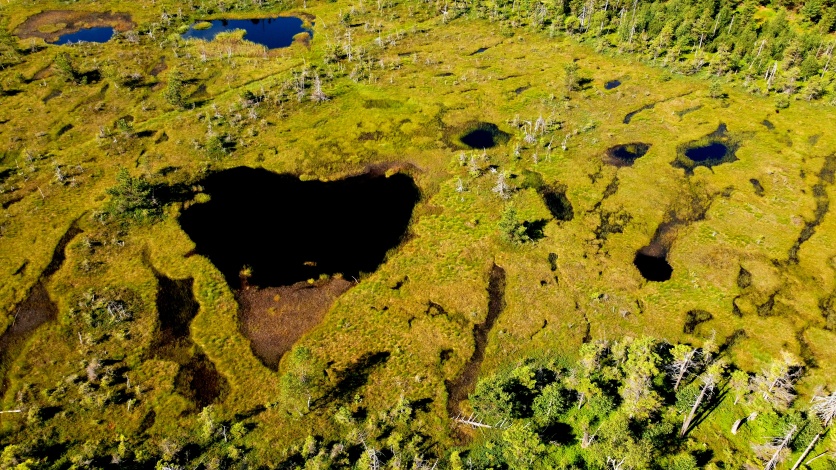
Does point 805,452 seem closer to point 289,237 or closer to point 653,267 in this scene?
point 653,267

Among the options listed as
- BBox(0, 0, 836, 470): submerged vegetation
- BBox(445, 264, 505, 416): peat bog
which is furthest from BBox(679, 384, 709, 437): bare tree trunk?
BBox(445, 264, 505, 416): peat bog

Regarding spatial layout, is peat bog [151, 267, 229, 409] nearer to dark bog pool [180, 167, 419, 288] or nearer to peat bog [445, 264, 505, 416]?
dark bog pool [180, 167, 419, 288]

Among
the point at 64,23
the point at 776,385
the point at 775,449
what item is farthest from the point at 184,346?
the point at 64,23

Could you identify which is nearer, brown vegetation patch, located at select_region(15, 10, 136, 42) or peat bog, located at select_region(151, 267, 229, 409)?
peat bog, located at select_region(151, 267, 229, 409)

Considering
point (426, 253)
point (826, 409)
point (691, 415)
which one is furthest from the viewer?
point (426, 253)

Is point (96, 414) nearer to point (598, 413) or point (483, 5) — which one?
point (598, 413)

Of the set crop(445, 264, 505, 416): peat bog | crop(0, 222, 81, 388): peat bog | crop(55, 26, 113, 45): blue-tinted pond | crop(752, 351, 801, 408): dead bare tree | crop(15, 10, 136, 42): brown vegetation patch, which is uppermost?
crop(15, 10, 136, 42): brown vegetation patch
